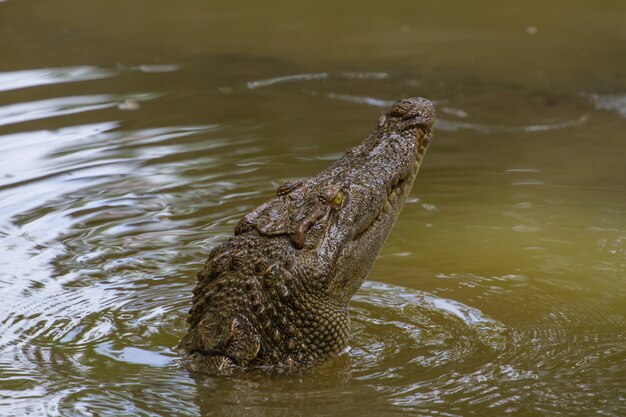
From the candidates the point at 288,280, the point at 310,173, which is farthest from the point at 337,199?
the point at 310,173

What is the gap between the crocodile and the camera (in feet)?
16.3

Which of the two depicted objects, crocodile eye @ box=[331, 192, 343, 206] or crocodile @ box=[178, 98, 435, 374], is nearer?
crocodile @ box=[178, 98, 435, 374]

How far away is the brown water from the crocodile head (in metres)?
0.44

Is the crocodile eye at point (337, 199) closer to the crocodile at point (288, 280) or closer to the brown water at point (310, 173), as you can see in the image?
the crocodile at point (288, 280)

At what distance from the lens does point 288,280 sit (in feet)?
16.4

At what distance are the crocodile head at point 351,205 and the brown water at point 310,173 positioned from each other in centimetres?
44

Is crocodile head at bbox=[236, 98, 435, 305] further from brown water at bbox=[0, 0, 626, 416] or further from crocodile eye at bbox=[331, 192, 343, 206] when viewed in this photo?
brown water at bbox=[0, 0, 626, 416]

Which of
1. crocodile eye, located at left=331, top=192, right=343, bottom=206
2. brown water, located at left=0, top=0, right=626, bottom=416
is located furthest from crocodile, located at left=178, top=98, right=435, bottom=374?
brown water, located at left=0, top=0, right=626, bottom=416

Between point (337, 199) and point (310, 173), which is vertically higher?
point (337, 199)

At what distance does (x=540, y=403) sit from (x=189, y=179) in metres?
4.12

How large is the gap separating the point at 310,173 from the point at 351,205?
256 cm

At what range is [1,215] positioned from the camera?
7.28m

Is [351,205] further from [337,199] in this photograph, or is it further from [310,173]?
[310,173]

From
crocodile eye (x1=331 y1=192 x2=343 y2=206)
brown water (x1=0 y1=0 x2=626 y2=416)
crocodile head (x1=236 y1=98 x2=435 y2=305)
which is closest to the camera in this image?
brown water (x1=0 y1=0 x2=626 y2=416)
